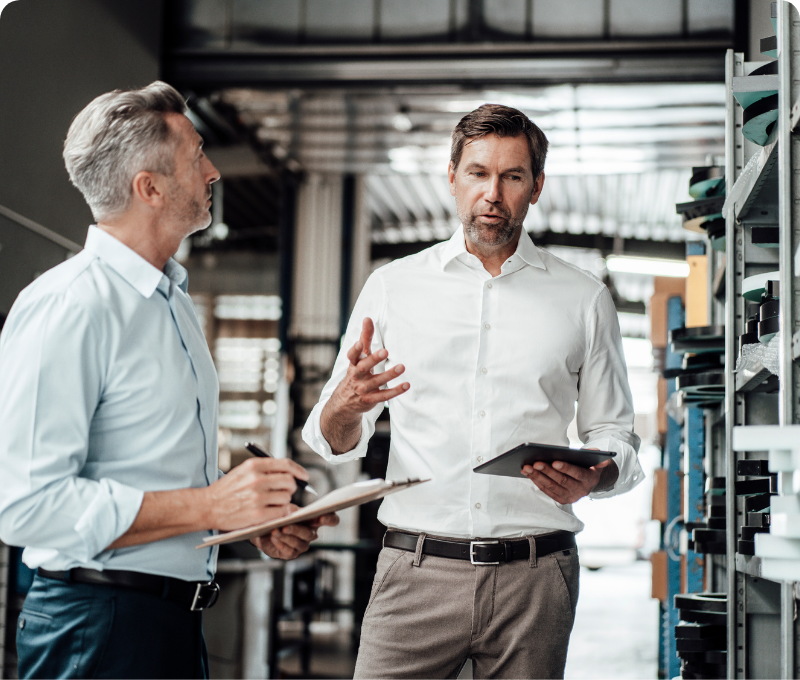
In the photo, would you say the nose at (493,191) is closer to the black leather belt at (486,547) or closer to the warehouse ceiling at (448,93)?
the black leather belt at (486,547)

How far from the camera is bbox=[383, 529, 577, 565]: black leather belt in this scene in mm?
1853

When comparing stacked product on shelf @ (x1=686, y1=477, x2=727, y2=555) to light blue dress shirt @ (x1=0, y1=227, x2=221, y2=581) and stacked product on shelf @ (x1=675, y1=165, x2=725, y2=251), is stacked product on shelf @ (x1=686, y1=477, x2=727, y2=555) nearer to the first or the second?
stacked product on shelf @ (x1=675, y1=165, x2=725, y2=251)

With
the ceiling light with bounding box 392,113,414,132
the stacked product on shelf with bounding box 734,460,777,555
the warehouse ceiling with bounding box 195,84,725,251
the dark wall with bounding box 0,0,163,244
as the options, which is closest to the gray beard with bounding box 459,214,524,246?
the stacked product on shelf with bounding box 734,460,777,555

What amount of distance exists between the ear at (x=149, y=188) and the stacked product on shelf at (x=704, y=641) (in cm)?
206

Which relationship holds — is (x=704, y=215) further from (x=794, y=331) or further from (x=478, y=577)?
(x=478, y=577)

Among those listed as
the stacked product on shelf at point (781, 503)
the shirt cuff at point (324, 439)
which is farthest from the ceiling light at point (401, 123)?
the stacked product on shelf at point (781, 503)

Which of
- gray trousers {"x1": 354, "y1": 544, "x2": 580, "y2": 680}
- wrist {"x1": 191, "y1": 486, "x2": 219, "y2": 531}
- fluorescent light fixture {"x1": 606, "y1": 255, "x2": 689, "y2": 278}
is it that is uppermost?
fluorescent light fixture {"x1": 606, "y1": 255, "x2": 689, "y2": 278}

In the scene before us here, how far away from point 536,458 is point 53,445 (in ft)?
2.80

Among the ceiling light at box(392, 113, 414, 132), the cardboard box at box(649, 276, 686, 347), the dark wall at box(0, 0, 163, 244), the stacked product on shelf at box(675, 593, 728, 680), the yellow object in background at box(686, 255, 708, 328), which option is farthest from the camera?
the ceiling light at box(392, 113, 414, 132)

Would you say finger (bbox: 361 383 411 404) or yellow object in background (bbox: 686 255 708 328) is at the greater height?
yellow object in background (bbox: 686 255 708 328)

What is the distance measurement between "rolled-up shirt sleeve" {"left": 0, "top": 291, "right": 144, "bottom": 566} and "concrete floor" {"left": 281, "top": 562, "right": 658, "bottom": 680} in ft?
15.6

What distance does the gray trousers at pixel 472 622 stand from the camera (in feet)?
6.04

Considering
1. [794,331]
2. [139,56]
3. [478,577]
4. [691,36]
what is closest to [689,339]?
[794,331]

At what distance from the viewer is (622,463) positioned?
75.9 inches
